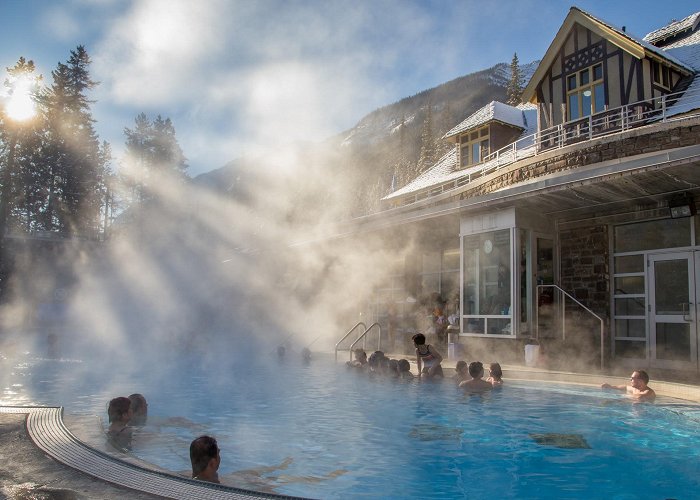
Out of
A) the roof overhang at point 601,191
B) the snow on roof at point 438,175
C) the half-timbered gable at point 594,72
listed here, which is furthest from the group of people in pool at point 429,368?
the snow on roof at point 438,175

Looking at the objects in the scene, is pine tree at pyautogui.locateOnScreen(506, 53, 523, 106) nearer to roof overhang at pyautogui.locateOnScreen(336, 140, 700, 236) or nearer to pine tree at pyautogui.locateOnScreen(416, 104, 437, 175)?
pine tree at pyautogui.locateOnScreen(416, 104, 437, 175)

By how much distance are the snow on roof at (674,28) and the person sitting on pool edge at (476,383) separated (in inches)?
544

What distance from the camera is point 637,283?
400 inches

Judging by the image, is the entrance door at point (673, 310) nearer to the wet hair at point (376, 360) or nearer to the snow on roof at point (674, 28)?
the wet hair at point (376, 360)

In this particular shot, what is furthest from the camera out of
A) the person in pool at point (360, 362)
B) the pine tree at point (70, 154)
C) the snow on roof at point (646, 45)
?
the pine tree at point (70, 154)

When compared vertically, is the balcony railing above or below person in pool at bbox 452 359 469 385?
above

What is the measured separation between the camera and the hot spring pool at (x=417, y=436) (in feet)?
13.8

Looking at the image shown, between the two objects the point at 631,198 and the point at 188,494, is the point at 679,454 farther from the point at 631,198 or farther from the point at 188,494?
the point at 631,198

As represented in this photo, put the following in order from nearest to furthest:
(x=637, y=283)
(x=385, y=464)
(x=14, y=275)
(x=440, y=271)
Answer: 1. (x=385, y=464)
2. (x=637, y=283)
3. (x=440, y=271)
4. (x=14, y=275)

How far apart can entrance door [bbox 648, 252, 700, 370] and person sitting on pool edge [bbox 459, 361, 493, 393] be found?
3.88 metres

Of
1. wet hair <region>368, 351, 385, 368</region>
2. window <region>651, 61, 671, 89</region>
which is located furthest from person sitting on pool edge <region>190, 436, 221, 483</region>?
window <region>651, 61, 671, 89</region>

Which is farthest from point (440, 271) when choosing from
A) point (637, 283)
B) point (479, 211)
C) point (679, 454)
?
point (679, 454)

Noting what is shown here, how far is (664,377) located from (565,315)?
2.80m

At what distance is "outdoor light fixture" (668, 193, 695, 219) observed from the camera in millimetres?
9094
